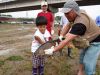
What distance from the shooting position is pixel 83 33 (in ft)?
13.7

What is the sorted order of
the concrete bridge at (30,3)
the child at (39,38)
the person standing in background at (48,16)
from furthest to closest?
the concrete bridge at (30,3), the person standing in background at (48,16), the child at (39,38)

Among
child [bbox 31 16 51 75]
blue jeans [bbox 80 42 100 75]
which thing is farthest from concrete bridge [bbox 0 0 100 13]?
blue jeans [bbox 80 42 100 75]

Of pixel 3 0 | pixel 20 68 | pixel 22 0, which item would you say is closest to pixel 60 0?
pixel 22 0

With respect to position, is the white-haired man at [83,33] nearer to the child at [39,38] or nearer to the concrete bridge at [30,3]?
the child at [39,38]

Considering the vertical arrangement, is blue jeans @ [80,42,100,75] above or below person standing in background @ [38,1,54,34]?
below

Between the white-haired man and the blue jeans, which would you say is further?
the blue jeans

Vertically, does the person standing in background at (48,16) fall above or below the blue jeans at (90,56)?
above

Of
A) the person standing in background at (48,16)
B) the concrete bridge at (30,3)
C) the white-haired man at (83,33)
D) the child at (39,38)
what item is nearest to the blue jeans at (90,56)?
the white-haired man at (83,33)

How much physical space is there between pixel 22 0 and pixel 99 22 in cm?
4995

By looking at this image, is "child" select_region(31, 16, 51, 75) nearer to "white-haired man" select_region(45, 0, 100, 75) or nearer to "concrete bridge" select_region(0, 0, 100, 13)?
"white-haired man" select_region(45, 0, 100, 75)

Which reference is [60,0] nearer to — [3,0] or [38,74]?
[3,0]

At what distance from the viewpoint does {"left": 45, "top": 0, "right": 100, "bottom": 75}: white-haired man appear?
4029 mm

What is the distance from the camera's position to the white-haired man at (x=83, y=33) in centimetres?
403

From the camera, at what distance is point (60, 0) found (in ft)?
156
